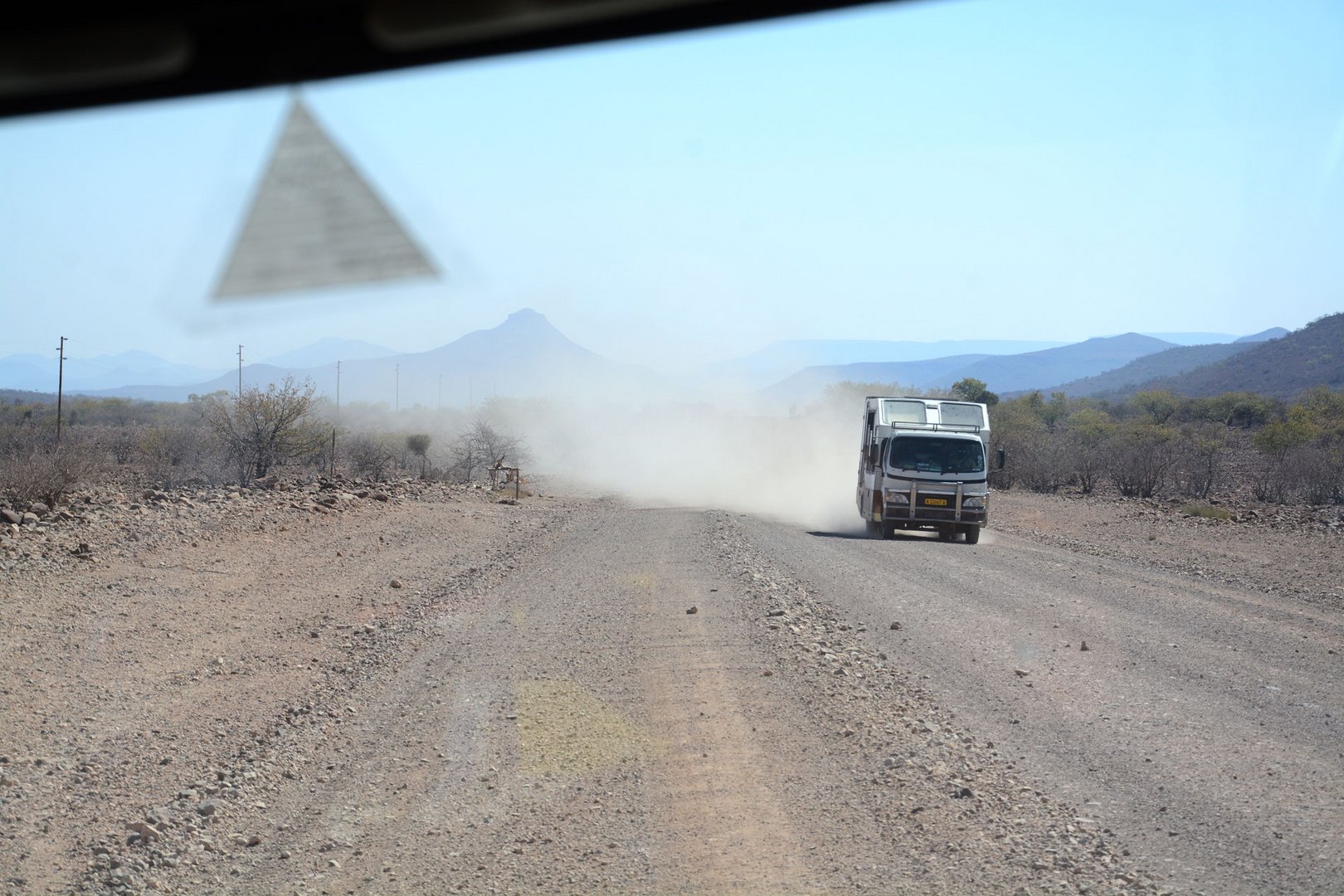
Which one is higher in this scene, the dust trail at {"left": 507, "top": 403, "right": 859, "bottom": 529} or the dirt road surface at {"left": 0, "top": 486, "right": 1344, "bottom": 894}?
the dust trail at {"left": 507, "top": 403, "right": 859, "bottom": 529}

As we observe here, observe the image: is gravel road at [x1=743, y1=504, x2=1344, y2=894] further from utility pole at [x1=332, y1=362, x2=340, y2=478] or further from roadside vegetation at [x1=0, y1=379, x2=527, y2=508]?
utility pole at [x1=332, y1=362, x2=340, y2=478]

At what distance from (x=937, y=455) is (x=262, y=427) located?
21.2 m

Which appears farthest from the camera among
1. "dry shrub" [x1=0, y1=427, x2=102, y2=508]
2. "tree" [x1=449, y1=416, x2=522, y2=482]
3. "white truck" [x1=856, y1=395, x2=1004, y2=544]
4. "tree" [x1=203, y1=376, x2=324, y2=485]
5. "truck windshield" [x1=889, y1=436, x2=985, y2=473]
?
"tree" [x1=449, y1=416, x2=522, y2=482]

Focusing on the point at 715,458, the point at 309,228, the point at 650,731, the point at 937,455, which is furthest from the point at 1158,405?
the point at 309,228

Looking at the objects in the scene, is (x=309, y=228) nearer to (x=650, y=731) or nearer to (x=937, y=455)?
(x=650, y=731)

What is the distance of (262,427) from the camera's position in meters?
34.4

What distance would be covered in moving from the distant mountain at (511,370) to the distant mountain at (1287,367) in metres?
63.7

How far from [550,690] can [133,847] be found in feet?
12.3

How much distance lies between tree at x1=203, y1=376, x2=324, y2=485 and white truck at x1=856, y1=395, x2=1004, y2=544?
1907cm

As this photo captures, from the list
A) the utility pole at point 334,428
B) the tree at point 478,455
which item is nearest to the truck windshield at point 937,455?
the utility pole at point 334,428

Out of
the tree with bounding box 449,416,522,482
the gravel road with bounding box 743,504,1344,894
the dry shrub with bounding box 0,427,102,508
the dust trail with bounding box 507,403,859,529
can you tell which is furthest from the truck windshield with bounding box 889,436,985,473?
the tree with bounding box 449,416,522,482

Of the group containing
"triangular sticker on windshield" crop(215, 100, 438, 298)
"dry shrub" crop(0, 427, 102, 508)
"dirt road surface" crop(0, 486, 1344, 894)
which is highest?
"triangular sticker on windshield" crop(215, 100, 438, 298)

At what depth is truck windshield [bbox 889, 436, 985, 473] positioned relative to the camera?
24.6 meters

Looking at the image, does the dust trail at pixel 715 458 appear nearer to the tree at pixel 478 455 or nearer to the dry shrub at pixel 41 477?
the tree at pixel 478 455
